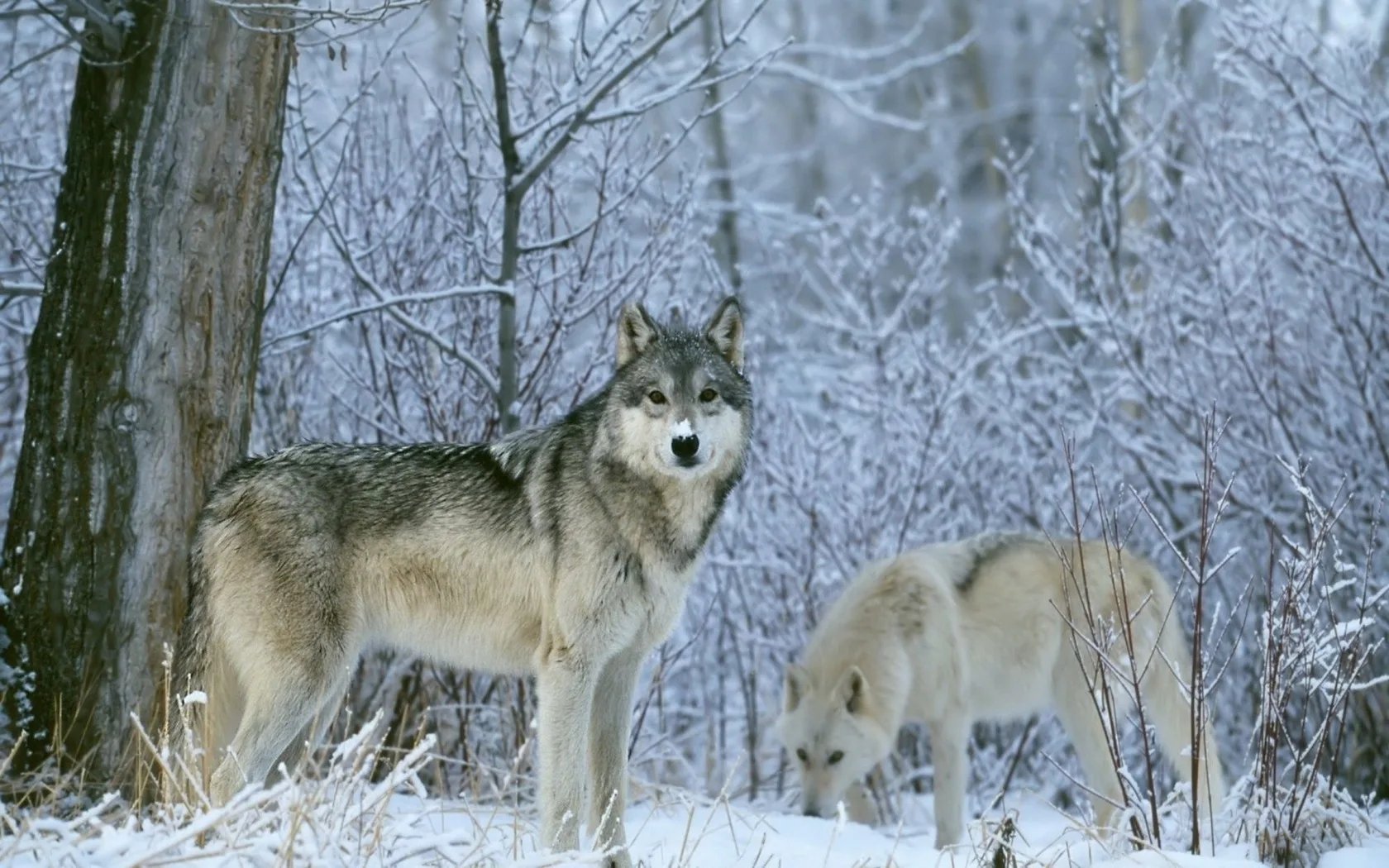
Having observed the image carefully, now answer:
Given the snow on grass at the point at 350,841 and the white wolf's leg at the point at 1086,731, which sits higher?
the snow on grass at the point at 350,841

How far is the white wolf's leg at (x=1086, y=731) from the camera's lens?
6.78m

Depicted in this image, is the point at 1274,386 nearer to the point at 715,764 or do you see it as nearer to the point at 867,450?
the point at 867,450

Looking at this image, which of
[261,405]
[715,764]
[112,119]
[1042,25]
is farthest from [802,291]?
[112,119]

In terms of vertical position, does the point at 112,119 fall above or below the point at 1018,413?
above

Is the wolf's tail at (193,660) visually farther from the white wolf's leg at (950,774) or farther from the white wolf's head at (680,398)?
the white wolf's leg at (950,774)

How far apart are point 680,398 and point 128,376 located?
1.95 metres

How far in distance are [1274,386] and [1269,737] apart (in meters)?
4.67

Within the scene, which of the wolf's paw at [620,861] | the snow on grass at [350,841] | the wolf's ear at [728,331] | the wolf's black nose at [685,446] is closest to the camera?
the snow on grass at [350,841]

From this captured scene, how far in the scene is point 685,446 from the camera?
4.43 metres

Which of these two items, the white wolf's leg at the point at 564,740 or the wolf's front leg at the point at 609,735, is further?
the wolf's front leg at the point at 609,735

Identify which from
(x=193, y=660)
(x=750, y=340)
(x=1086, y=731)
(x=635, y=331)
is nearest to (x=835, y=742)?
(x=1086, y=731)

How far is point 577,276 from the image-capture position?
705 cm

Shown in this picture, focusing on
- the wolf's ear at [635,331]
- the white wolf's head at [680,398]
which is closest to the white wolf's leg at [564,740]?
the white wolf's head at [680,398]

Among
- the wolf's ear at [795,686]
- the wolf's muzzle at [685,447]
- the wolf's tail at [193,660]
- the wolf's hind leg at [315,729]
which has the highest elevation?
the wolf's muzzle at [685,447]
